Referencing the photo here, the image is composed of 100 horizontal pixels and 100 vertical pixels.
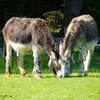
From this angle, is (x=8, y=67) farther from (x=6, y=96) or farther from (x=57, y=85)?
(x=6, y=96)

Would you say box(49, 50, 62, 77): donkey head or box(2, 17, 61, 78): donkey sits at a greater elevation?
box(2, 17, 61, 78): donkey

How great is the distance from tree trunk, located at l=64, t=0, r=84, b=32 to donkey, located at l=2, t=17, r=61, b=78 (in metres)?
9.69

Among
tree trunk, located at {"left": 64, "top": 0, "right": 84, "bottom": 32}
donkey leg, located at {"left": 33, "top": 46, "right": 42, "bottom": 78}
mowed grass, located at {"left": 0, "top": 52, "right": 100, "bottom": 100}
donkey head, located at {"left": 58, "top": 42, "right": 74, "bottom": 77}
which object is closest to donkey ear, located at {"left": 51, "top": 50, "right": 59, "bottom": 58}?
donkey head, located at {"left": 58, "top": 42, "right": 74, "bottom": 77}

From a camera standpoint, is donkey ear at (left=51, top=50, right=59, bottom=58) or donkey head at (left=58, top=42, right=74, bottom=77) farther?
donkey head at (left=58, top=42, right=74, bottom=77)

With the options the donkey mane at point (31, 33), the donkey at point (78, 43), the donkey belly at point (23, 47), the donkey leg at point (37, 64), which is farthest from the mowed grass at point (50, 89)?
the donkey mane at point (31, 33)

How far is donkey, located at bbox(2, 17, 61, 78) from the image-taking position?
15219mm

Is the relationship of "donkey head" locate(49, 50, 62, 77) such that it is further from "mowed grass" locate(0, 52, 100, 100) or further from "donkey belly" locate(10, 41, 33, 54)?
"donkey belly" locate(10, 41, 33, 54)

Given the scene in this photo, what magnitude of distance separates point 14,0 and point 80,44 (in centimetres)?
1540

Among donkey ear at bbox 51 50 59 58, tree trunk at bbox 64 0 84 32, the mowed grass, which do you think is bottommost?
the mowed grass

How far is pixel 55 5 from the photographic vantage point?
33625 millimetres

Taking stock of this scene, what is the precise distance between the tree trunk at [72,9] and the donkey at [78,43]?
27.8 feet

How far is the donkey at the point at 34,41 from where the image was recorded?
49.9 ft

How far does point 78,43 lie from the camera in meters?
15.9

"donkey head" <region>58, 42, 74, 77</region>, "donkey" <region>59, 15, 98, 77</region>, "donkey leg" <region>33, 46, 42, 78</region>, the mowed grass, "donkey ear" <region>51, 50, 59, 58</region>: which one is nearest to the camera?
the mowed grass
